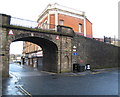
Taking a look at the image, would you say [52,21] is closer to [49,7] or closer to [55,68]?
[49,7]

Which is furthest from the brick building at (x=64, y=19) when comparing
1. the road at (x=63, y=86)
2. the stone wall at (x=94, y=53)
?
the road at (x=63, y=86)

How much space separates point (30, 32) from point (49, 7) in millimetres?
11301

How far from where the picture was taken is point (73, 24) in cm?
2703

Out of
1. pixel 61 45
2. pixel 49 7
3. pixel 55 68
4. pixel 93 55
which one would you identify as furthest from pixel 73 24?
pixel 55 68

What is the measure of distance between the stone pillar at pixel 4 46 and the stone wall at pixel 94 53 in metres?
9.96

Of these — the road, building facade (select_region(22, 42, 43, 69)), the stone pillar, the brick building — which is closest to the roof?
the brick building

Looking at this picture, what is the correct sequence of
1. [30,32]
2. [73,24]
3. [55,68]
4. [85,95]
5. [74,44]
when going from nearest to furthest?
[85,95], [30,32], [55,68], [74,44], [73,24]

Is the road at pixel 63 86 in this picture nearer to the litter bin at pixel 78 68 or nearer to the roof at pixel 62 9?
the litter bin at pixel 78 68

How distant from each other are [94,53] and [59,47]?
8116mm

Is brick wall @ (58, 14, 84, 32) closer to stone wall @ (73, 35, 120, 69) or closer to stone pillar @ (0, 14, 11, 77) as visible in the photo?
stone wall @ (73, 35, 120, 69)

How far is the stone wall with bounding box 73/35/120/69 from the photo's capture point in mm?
20436

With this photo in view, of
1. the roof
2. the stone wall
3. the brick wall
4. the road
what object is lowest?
the road

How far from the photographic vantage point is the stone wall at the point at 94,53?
20.4 meters

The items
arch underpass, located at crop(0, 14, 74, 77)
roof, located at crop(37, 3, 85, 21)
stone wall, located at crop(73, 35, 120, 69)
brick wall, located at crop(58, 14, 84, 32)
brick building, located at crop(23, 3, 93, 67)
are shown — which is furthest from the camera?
brick wall, located at crop(58, 14, 84, 32)
